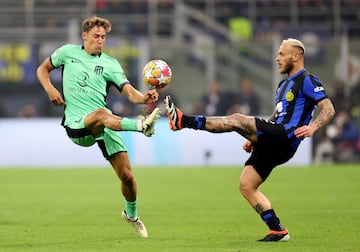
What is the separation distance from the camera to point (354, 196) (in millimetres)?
17016

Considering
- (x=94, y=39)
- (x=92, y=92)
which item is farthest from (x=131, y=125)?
(x=94, y=39)

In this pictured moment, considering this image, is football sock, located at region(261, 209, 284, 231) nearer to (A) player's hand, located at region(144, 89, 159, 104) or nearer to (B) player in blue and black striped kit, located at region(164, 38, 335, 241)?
(B) player in blue and black striped kit, located at region(164, 38, 335, 241)

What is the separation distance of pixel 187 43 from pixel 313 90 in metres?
20.2

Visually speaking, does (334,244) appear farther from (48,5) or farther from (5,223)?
(48,5)

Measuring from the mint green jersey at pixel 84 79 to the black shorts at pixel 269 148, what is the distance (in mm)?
1736

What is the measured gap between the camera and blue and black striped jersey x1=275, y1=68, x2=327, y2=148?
9.96 metres

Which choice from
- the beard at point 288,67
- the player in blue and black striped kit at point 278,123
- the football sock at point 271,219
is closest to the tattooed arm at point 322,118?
the player in blue and black striped kit at point 278,123

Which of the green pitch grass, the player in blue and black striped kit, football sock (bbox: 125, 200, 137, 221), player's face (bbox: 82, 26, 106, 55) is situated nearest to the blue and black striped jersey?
the player in blue and black striped kit

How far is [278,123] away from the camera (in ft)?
33.0

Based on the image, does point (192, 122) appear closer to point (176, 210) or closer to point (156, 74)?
point (156, 74)

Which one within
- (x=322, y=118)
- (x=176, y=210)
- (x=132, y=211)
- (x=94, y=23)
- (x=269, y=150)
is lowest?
(x=176, y=210)

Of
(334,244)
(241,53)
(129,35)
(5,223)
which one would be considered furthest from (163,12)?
(334,244)

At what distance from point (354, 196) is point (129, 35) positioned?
46.8 feet

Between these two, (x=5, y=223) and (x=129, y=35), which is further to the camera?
(x=129, y=35)
